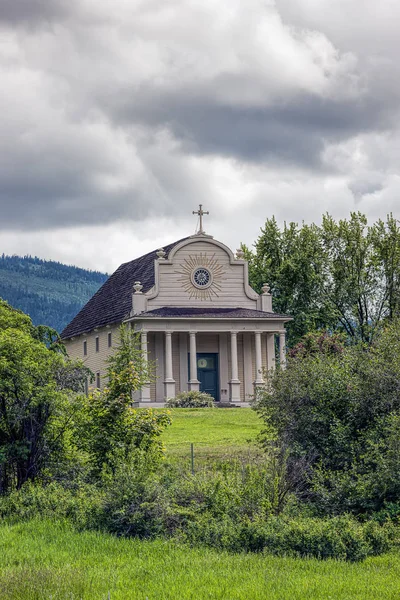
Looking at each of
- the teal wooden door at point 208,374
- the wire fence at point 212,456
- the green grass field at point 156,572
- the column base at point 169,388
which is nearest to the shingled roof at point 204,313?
the teal wooden door at point 208,374

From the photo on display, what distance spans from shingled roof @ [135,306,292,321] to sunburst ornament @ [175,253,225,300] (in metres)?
1.13

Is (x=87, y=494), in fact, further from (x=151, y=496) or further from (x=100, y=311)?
(x=100, y=311)

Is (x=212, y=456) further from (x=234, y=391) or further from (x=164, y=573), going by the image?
(x=234, y=391)

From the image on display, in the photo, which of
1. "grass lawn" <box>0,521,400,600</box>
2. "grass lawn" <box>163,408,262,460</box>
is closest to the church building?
"grass lawn" <box>163,408,262,460</box>

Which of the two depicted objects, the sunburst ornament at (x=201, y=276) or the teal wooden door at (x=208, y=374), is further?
the teal wooden door at (x=208, y=374)

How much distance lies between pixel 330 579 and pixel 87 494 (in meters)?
6.96

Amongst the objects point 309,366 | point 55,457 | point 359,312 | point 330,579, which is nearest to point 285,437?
point 309,366

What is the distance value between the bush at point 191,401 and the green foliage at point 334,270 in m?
18.1

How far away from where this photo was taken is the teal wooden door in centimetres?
4950

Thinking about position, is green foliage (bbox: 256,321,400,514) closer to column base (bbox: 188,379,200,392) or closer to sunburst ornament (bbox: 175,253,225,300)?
column base (bbox: 188,379,200,392)

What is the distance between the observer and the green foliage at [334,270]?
2381 inches

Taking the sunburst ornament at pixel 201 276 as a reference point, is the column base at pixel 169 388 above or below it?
below

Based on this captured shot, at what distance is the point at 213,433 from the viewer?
28422 mm

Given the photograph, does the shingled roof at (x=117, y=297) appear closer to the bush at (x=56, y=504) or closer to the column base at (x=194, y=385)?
the column base at (x=194, y=385)
